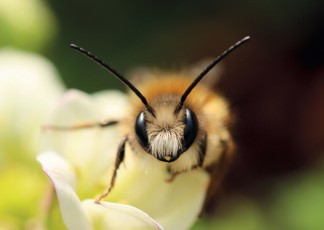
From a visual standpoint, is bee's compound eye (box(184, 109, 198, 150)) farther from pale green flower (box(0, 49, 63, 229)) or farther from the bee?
pale green flower (box(0, 49, 63, 229))

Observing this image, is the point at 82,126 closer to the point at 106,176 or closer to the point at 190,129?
the point at 106,176

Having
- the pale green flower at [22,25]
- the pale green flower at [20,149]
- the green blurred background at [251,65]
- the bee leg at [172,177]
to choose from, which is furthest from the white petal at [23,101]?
the green blurred background at [251,65]

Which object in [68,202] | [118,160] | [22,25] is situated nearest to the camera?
[68,202]

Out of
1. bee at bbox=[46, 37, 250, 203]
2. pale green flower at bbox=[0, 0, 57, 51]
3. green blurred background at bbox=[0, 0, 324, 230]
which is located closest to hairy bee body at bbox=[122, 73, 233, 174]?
bee at bbox=[46, 37, 250, 203]

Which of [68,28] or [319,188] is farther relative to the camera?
[68,28]

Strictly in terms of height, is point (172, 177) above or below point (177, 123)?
below

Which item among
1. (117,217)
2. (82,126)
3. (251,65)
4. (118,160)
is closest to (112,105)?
(82,126)

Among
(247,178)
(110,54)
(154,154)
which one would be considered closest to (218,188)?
(154,154)

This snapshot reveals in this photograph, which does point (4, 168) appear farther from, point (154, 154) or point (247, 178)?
point (247, 178)
